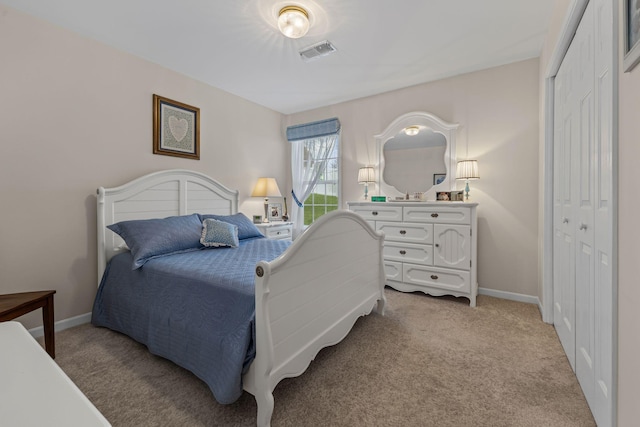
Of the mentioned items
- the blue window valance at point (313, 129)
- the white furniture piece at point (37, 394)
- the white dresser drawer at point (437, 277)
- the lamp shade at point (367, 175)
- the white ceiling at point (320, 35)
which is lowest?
the white dresser drawer at point (437, 277)

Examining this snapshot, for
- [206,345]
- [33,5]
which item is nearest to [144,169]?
[33,5]

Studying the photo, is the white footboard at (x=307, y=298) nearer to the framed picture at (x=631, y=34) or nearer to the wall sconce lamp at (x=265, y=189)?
the framed picture at (x=631, y=34)

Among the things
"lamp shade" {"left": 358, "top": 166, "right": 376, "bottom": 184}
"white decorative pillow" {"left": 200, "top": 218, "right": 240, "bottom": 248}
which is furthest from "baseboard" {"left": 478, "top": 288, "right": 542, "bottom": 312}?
"white decorative pillow" {"left": 200, "top": 218, "right": 240, "bottom": 248}

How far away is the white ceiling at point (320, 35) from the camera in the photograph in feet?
6.78

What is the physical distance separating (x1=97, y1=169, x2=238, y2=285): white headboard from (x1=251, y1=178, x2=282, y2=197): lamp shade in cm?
35

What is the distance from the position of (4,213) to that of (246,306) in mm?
2042

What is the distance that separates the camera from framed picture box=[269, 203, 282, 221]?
4224 millimetres

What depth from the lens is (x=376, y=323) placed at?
2.42m

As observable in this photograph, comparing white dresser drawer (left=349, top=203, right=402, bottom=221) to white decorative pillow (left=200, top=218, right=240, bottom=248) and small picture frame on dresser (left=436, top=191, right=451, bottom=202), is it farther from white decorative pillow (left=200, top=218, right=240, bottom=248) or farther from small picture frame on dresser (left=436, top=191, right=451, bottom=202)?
white decorative pillow (left=200, top=218, right=240, bottom=248)

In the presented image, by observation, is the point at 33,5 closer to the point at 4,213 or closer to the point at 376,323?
the point at 4,213

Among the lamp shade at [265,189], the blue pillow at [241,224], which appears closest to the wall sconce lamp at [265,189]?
the lamp shade at [265,189]

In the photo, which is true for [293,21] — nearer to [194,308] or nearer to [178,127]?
[178,127]

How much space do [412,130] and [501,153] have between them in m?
0.98

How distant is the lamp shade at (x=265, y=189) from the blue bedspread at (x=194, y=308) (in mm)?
1485
